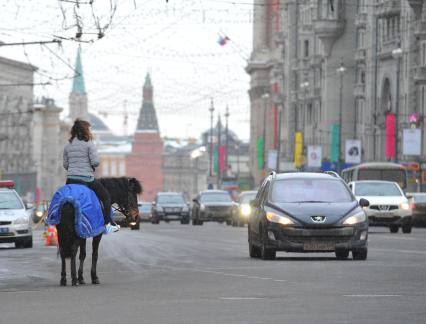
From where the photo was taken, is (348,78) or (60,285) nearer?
(60,285)

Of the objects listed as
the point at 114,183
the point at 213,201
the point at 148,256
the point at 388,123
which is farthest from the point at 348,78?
the point at 114,183

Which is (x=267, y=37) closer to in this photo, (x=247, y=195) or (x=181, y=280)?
(x=247, y=195)

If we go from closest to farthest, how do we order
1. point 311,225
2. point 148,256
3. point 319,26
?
point 311,225
point 148,256
point 319,26

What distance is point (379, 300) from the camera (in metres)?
16.0

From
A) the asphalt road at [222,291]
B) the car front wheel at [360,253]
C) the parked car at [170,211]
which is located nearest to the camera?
the asphalt road at [222,291]

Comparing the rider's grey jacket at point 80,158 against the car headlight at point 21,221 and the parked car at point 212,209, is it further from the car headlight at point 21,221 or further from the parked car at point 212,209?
the parked car at point 212,209

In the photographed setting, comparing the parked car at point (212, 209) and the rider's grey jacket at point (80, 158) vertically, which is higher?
the rider's grey jacket at point (80, 158)

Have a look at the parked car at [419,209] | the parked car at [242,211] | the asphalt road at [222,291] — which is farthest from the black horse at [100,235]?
the parked car at [419,209]

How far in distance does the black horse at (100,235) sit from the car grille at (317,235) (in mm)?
5532

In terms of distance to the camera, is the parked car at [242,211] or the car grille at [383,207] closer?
the car grille at [383,207]

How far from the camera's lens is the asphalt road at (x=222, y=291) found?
14.2 meters

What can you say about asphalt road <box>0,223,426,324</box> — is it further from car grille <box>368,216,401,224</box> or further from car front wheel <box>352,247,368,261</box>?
car grille <box>368,216,401,224</box>

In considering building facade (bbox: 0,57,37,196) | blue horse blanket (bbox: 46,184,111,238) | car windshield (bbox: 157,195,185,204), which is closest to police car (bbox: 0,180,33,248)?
blue horse blanket (bbox: 46,184,111,238)

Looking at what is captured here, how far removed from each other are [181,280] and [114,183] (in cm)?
142
